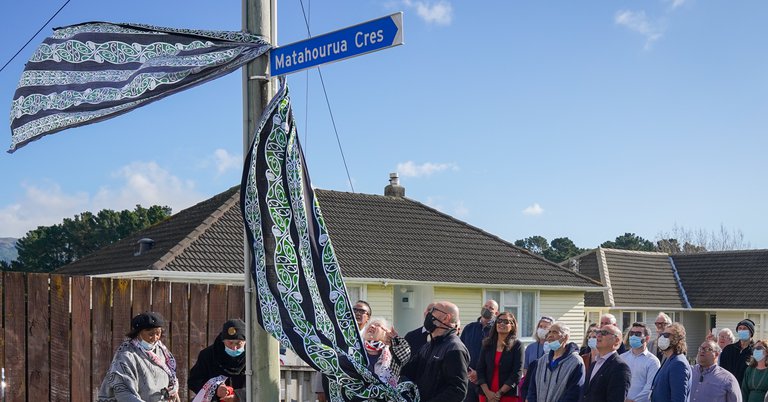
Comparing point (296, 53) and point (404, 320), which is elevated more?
point (296, 53)

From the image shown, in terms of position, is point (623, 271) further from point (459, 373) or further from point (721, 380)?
point (459, 373)

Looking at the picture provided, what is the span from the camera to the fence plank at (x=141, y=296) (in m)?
9.88

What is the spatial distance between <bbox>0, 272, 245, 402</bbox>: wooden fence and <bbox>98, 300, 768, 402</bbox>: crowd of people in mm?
1379

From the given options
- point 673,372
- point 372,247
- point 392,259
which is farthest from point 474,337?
point 372,247

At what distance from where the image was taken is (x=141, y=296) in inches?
390

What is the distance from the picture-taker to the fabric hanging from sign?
20.1 ft

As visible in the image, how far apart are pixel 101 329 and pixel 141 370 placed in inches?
65.6

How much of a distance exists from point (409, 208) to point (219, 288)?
68.2 feet

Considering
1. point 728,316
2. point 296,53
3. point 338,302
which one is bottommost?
point 728,316

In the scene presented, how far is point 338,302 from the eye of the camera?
5902 millimetres

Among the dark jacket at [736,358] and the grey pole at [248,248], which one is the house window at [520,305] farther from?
the grey pole at [248,248]

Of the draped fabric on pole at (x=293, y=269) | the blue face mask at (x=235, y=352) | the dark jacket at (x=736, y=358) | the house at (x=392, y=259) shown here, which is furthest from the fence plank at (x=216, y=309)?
the house at (x=392, y=259)

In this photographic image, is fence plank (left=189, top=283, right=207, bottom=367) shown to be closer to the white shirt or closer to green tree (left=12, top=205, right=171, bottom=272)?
the white shirt

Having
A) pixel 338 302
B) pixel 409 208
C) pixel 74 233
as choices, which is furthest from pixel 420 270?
pixel 74 233
